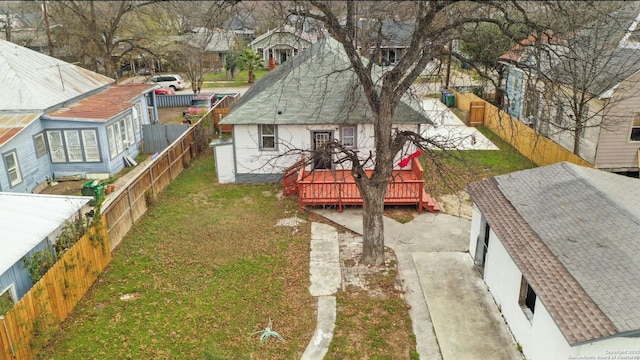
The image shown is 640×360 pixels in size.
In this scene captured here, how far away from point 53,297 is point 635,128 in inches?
820

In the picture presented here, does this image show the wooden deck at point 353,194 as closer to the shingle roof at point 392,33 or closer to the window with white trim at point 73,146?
the shingle roof at point 392,33

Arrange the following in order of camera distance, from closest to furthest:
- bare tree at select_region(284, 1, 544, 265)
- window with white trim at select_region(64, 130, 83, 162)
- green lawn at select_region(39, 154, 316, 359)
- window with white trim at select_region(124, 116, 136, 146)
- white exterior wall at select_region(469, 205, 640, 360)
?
white exterior wall at select_region(469, 205, 640, 360) < green lawn at select_region(39, 154, 316, 359) < bare tree at select_region(284, 1, 544, 265) < window with white trim at select_region(64, 130, 83, 162) < window with white trim at select_region(124, 116, 136, 146)

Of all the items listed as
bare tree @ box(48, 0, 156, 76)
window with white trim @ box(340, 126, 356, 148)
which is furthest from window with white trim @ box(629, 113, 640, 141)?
bare tree @ box(48, 0, 156, 76)

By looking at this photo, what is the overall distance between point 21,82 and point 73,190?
5.36 metres

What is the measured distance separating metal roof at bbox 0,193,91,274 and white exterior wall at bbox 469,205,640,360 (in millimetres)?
10489

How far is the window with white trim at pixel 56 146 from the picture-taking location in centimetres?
2019

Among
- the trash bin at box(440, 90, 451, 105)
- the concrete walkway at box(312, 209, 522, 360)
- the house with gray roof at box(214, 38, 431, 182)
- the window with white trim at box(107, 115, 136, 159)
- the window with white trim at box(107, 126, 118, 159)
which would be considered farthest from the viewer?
the trash bin at box(440, 90, 451, 105)

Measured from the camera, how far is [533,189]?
38.0 ft

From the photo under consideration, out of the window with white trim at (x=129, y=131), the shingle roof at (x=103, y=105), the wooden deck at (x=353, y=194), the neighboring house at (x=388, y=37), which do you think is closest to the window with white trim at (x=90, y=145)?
the shingle roof at (x=103, y=105)

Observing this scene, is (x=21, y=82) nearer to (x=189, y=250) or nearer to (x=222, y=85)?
(x=189, y=250)

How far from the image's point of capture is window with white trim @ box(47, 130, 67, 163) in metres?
20.2

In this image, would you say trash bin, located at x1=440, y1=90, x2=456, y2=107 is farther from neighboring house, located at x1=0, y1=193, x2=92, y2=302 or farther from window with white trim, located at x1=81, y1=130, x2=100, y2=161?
neighboring house, located at x1=0, y1=193, x2=92, y2=302

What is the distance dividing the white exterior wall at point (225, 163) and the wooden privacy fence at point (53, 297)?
7.14m

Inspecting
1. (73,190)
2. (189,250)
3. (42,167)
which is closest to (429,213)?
(189,250)
